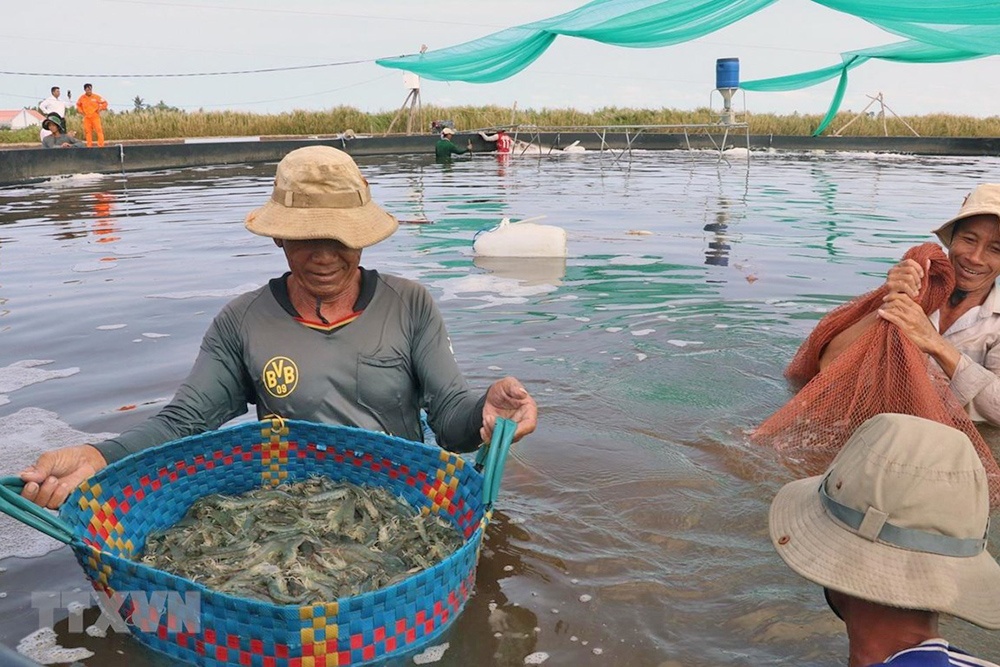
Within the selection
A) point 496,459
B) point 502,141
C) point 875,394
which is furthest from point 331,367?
point 502,141

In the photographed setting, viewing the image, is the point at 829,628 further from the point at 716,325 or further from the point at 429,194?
the point at 429,194

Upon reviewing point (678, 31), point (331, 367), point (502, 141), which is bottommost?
point (331, 367)

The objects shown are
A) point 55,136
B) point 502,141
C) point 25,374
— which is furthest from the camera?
point 502,141

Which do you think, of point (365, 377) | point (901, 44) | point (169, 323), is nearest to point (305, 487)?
point (365, 377)

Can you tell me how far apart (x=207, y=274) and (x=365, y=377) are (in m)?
5.70

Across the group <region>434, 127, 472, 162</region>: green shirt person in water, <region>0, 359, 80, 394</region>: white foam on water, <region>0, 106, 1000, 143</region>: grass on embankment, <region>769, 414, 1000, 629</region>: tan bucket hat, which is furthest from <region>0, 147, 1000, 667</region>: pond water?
<region>0, 106, 1000, 143</region>: grass on embankment

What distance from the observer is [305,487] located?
9.68 feet

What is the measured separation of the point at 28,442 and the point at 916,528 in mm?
4073

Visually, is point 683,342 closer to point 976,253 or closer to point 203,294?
point 976,253

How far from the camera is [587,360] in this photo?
5676mm

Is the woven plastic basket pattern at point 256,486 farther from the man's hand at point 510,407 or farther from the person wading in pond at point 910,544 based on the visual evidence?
the person wading in pond at point 910,544

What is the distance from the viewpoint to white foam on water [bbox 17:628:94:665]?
2.50 meters

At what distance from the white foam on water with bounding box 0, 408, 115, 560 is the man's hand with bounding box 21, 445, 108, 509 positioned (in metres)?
0.87

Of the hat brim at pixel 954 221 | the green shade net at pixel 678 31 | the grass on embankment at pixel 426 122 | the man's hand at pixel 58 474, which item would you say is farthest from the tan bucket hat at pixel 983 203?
the grass on embankment at pixel 426 122
